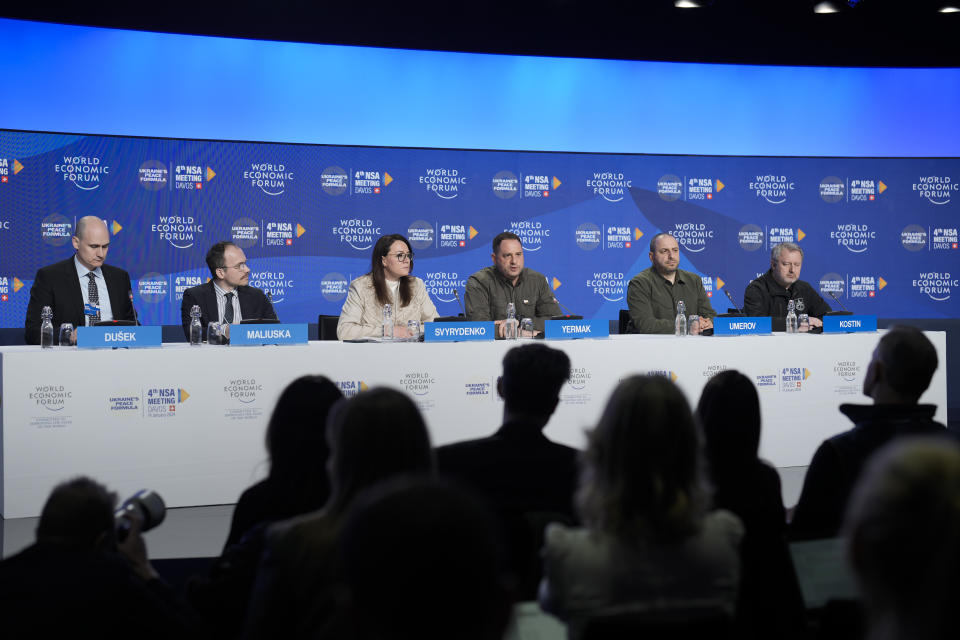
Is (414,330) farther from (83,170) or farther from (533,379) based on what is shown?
(83,170)

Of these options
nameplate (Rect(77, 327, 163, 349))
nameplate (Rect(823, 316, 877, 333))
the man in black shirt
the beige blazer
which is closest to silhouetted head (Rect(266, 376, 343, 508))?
nameplate (Rect(77, 327, 163, 349))

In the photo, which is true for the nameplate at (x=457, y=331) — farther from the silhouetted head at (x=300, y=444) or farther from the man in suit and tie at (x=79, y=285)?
the silhouetted head at (x=300, y=444)

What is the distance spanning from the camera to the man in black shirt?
223 inches

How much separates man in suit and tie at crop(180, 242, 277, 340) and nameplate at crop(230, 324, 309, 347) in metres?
1.11

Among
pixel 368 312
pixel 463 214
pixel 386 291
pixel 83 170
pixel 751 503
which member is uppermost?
pixel 83 170

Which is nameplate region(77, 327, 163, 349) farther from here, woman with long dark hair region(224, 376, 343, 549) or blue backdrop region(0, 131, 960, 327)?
woman with long dark hair region(224, 376, 343, 549)

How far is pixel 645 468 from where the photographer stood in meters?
1.26

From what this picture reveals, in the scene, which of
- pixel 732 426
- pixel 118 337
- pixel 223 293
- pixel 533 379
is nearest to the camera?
pixel 732 426

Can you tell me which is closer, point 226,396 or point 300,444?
point 300,444

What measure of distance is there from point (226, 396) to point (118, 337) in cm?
55

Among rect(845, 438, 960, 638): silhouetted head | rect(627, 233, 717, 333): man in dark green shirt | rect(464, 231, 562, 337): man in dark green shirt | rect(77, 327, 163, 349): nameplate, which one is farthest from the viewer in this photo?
rect(627, 233, 717, 333): man in dark green shirt

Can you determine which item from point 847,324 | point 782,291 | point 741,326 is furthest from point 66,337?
point 782,291

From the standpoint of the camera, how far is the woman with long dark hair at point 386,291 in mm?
4750

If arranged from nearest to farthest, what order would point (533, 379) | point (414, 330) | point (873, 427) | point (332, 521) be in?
point (332, 521) < point (873, 427) < point (533, 379) < point (414, 330)
